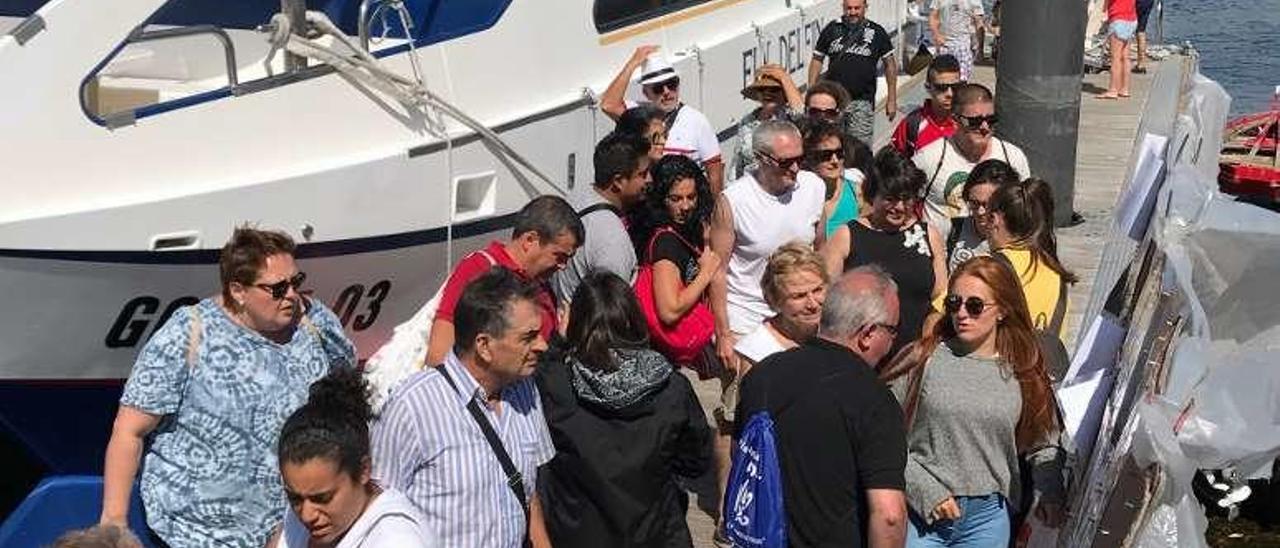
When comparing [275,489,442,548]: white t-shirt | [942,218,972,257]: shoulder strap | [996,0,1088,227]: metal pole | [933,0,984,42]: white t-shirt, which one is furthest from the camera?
[933,0,984,42]: white t-shirt

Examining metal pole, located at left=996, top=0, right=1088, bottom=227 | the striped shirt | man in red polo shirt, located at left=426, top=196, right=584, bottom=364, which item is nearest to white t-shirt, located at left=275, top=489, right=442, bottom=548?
the striped shirt

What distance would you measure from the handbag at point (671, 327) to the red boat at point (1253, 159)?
9376 millimetres

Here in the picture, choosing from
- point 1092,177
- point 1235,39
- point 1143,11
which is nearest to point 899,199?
point 1092,177

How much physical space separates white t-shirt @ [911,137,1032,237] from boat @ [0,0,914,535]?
179 centimetres

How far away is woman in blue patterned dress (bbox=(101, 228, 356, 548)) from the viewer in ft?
13.9

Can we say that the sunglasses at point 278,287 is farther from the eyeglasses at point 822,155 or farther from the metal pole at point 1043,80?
the metal pole at point 1043,80

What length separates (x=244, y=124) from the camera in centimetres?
640

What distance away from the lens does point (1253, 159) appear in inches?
604

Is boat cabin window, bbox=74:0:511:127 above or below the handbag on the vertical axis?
above

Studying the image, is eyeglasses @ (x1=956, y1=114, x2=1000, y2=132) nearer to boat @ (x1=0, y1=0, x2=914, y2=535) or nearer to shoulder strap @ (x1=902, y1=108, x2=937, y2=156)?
shoulder strap @ (x1=902, y1=108, x2=937, y2=156)

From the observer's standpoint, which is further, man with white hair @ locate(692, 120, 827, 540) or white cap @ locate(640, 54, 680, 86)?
white cap @ locate(640, 54, 680, 86)

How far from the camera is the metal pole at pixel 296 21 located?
6711 mm

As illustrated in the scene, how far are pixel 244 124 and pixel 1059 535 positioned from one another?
3444mm

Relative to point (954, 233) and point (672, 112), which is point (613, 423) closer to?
point (954, 233)
